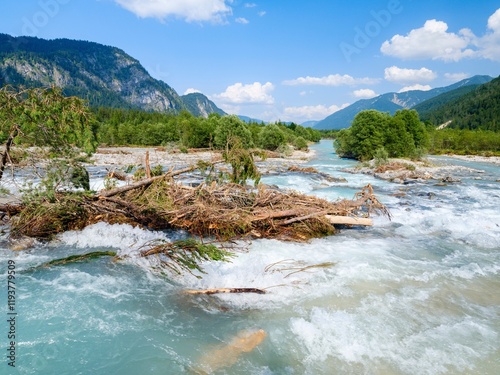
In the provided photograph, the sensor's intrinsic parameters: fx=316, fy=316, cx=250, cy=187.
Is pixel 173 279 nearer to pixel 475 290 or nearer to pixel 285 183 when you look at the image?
pixel 475 290

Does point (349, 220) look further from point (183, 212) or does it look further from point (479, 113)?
point (479, 113)

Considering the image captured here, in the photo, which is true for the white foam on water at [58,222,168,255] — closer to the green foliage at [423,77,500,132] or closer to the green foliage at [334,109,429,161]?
the green foliage at [334,109,429,161]

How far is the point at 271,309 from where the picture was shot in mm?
6730

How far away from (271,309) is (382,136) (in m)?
54.0

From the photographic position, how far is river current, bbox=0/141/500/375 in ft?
16.9

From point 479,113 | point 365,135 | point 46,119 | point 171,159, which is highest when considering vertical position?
point 479,113

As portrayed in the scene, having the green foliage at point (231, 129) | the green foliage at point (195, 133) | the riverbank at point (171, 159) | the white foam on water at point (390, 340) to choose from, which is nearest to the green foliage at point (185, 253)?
the white foam on water at point (390, 340)

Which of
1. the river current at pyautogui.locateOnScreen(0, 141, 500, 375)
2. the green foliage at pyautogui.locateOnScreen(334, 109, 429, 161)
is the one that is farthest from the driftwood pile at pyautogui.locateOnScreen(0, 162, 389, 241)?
the green foliage at pyautogui.locateOnScreen(334, 109, 429, 161)

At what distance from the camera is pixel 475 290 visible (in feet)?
25.7

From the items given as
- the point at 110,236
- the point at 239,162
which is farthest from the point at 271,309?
the point at 239,162

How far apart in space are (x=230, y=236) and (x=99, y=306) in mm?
4782

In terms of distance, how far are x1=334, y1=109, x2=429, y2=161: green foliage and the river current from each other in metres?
45.4

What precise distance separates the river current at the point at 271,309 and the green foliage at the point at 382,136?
45.4 meters

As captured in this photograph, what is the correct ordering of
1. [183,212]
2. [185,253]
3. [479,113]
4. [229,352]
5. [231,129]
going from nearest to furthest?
[229,352], [185,253], [183,212], [231,129], [479,113]
